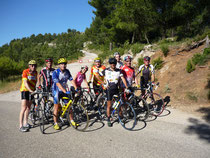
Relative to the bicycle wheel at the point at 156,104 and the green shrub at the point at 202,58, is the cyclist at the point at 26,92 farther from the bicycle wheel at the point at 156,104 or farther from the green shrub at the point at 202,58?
the green shrub at the point at 202,58

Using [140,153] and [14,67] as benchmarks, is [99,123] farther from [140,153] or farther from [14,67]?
[14,67]

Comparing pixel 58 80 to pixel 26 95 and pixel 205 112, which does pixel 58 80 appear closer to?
pixel 26 95

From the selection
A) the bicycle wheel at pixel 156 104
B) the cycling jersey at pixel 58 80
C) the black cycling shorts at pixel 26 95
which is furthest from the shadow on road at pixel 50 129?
the bicycle wheel at pixel 156 104

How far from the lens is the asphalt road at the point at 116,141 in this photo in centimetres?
326

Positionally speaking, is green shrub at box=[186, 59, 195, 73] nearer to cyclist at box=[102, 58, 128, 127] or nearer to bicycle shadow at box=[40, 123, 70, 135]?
cyclist at box=[102, 58, 128, 127]

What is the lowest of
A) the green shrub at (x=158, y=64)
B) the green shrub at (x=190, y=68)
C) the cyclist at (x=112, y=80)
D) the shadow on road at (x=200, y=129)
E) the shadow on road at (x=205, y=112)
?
the shadow on road at (x=200, y=129)

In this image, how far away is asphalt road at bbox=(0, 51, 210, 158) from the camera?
326 centimetres

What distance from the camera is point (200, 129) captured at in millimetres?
4254

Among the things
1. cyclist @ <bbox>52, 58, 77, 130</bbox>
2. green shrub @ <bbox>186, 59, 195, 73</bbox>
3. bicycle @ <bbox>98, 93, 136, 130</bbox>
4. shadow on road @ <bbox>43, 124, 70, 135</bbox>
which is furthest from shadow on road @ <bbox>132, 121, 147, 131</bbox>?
green shrub @ <bbox>186, 59, 195, 73</bbox>

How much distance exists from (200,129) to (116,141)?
2.48 metres

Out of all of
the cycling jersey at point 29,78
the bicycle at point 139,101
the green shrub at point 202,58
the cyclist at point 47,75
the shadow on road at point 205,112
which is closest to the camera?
the cycling jersey at point 29,78

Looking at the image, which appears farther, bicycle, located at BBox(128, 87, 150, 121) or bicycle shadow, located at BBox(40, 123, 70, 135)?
bicycle, located at BBox(128, 87, 150, 121)

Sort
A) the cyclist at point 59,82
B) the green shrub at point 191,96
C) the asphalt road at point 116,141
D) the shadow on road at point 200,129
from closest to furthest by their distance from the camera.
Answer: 1. the asphalt road at point 116,141
2. the shadow on road at point 200,129
3. the cyclist at point 59,82
4. the green shrub at point 191,96

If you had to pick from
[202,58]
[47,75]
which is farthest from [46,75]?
[202,58]
